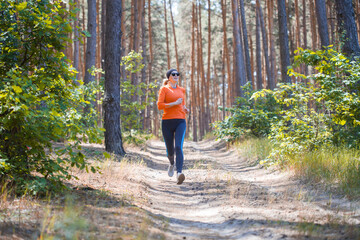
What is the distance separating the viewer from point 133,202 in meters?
4.59

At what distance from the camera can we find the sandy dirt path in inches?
130

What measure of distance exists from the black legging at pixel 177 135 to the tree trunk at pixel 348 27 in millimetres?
4897

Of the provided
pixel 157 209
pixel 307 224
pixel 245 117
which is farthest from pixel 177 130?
pixel 245 117

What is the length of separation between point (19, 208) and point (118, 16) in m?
7.12

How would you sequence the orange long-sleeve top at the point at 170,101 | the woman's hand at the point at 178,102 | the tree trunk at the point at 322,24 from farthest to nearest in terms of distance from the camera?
the tree trunk at the point at 322,24 → the orange long-sleeve top at the point at 170,101 → the woman's hand at the point at 178,102

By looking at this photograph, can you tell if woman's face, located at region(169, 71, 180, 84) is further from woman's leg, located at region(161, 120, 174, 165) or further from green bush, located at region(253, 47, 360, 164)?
green bush, located at region(253, 47, 360, 164)

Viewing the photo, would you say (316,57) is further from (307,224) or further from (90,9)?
(90,9)

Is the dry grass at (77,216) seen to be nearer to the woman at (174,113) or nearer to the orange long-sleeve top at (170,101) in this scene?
the woman at (174,113)

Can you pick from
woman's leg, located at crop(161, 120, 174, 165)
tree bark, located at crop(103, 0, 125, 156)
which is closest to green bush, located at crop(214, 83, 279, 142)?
tree bark, located at crop(103, 0, 125, 156)

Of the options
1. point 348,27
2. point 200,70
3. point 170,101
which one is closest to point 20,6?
point 170,101

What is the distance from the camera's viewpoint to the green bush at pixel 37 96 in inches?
154

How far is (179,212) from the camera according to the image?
4.62m

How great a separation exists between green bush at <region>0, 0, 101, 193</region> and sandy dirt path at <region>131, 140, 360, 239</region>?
4.85ft

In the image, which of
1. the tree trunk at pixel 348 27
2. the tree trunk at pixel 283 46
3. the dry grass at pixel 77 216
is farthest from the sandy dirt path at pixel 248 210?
the tree trunk at pixel 283 46
